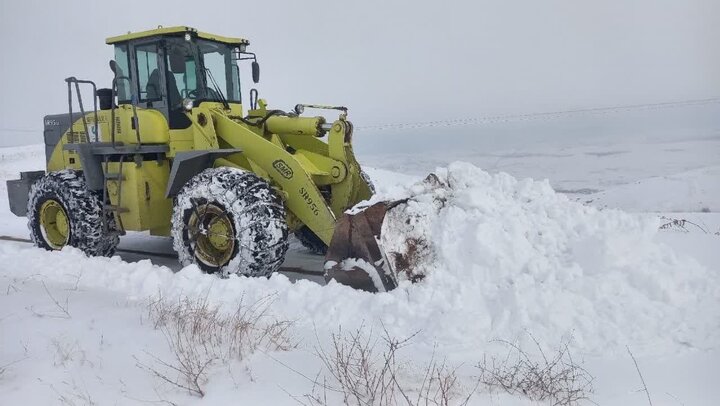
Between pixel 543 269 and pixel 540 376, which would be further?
pixel 543 269

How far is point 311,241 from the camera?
26.4 ft

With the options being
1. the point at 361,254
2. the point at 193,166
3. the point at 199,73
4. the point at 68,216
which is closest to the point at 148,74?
the point at 199,73

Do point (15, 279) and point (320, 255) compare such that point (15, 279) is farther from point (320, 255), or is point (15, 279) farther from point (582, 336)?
point (582, 336)

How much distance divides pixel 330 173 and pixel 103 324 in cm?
341

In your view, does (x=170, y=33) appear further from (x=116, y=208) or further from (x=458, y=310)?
(x=458, y=310)

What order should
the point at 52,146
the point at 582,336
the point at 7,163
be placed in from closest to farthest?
the point at 582,336, the point at 52,146, the point at 7,163

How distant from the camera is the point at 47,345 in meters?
3.69

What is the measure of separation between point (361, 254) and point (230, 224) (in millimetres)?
1754

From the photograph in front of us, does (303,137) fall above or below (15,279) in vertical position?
above

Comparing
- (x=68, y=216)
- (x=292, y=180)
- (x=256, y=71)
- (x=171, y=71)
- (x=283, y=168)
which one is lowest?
(x=68, y=216)

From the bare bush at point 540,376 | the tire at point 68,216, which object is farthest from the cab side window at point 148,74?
the bare bush at point 540,376

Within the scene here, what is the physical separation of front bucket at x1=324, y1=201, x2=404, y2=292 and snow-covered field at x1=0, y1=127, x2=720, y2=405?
0.21m

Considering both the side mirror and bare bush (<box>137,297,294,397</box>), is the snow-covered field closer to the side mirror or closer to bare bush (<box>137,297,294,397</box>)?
bare bush (<box>137,297,294,397</box>)

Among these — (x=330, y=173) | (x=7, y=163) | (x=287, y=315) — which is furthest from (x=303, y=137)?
(x=7, y=163)
